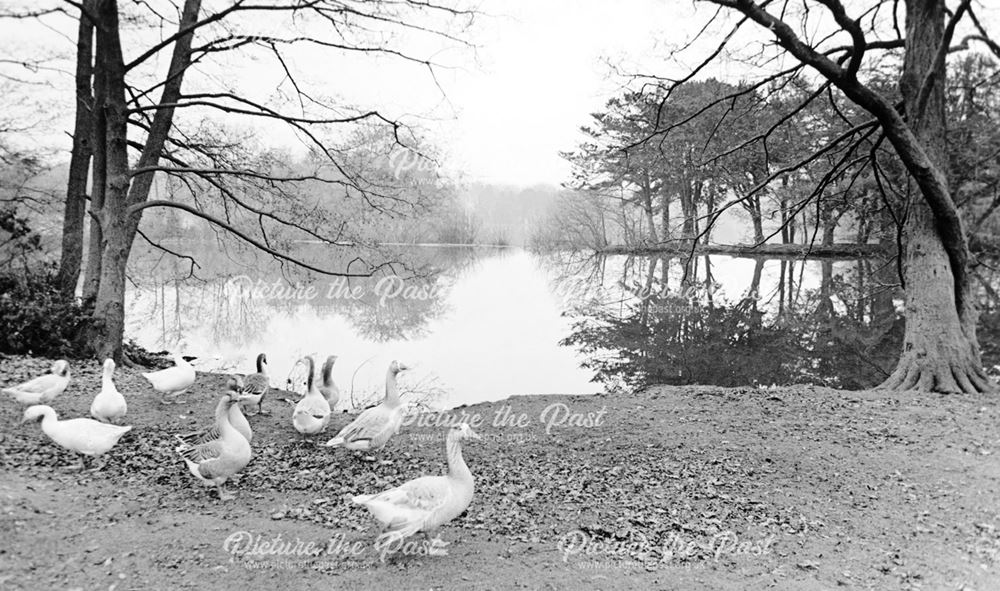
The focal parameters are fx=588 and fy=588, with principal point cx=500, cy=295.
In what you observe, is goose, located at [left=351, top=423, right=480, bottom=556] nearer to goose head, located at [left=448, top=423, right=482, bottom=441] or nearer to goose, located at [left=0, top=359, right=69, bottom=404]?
goose head, located at [left=448, top=423, right=482, bottom=441]

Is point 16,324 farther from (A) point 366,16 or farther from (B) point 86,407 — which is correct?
(A) point 366,16

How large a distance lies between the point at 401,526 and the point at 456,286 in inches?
784

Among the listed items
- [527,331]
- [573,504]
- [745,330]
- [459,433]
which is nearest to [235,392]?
[459,433]

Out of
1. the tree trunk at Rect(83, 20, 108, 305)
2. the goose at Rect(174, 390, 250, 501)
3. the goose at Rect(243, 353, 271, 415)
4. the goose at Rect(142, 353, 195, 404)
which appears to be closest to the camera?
the goose at Rect(174, 390, 250, 501)

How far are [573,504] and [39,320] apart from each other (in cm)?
802

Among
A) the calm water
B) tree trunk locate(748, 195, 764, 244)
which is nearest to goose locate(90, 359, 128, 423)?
the calm water

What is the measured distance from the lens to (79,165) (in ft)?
32.1

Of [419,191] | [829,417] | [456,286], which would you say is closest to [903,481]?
[829,417]

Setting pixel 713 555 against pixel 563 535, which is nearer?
pixel 713 555

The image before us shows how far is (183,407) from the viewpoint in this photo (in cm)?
696

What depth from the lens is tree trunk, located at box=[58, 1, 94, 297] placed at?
934 centimetres

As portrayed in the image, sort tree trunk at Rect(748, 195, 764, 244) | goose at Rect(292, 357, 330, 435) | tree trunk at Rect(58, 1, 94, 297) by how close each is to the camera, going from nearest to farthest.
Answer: goose at Rect(292, 357, 330, 435), tree trunk at Rect(58, 1, 94, 297), tree trunk at Rect(748, 195, 764, 244)

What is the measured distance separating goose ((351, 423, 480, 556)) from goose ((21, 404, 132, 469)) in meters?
2.60

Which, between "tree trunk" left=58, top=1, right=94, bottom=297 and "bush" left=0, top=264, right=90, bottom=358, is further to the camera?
"tree trunk" left=58, top=1, right=94, bottom=297
